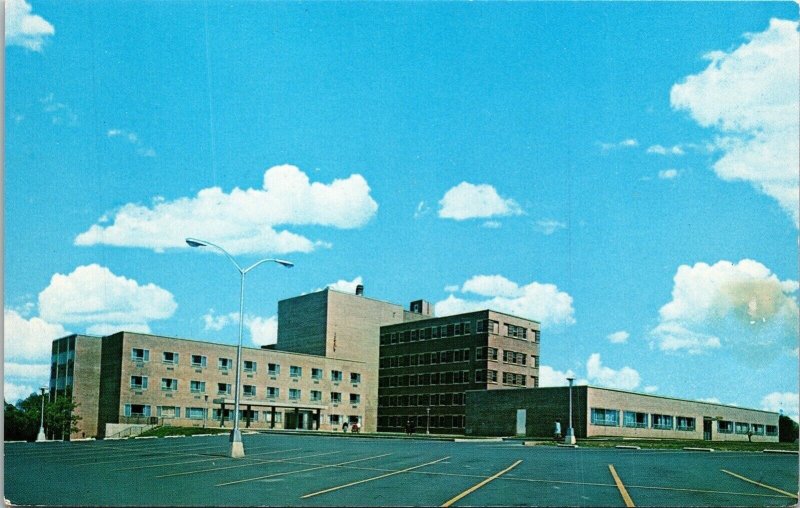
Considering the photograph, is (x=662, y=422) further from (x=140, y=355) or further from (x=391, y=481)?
(x=391, y=481)

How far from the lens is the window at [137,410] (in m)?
82.8

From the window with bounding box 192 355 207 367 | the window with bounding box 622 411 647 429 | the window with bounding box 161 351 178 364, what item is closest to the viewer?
the window with bounding box 622 411 647 429

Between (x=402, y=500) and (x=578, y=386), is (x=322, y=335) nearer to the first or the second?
(x=578, y=386)

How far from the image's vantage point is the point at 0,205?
62.2 feet

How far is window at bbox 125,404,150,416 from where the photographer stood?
82.8m

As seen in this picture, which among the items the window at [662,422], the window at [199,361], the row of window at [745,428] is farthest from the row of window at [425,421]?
the row of window at [745,428]

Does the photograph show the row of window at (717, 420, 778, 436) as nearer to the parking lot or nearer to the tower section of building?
the tower section of building

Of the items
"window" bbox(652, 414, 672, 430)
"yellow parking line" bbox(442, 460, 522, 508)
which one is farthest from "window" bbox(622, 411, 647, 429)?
"yellow parking line" bbox(442, 460, 522, 508)

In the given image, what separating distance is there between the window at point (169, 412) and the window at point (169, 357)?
4914mm

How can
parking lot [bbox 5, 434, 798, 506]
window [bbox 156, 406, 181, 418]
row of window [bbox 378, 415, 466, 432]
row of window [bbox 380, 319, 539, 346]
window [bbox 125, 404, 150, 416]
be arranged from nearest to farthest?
1. parking lot [bbox 5, 434, 798, 506]
2. window [bbox 125, 404, 150, 416]
3. window [bbox 156, 406, 181, 418]
4. row of window [bbox 380, 319, 539, 346]
5. row of window [bbox 378, 415, 466, 432]

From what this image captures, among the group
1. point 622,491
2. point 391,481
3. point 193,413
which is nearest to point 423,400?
point 193,413

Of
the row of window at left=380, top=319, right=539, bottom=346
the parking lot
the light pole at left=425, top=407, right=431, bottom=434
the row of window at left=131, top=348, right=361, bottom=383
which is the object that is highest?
the row of window at left=380, top=319, right=539, bottom=346

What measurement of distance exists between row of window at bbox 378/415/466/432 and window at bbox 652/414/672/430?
24580mm

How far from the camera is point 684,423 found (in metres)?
92.2
